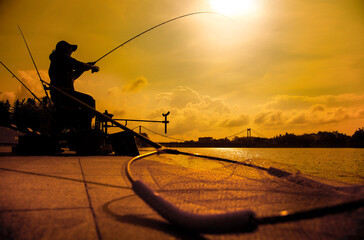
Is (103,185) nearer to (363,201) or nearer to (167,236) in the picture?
(167,236)

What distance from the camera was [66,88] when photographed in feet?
25.7

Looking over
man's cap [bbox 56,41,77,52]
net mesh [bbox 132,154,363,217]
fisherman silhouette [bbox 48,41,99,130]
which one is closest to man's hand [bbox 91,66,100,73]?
Answer: fisherman silhouette [bbox 48,41,99,130]

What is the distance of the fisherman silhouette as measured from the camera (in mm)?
7691

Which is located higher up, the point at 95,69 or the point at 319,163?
the point at 95,69

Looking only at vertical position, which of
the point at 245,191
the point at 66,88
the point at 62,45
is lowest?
the point at 245,191

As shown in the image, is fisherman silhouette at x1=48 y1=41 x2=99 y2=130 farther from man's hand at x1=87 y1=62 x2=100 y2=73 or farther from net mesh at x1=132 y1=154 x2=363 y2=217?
net mesh at x1=132 y1=154 x2=363 y2=217

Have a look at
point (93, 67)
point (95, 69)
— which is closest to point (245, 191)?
point (93, 67)

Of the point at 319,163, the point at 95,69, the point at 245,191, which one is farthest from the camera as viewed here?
the point at 319,163

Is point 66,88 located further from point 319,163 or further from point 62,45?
point 319,163

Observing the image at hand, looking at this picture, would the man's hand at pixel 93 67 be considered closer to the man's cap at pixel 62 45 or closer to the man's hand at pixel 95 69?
the man's hand at pixel 95 69

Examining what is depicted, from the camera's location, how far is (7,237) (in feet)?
4.72

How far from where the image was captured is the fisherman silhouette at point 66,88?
769 cm

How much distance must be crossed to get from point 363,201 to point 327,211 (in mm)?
307

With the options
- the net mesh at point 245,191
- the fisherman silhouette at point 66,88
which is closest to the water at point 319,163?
the net mesh at point 245,191
